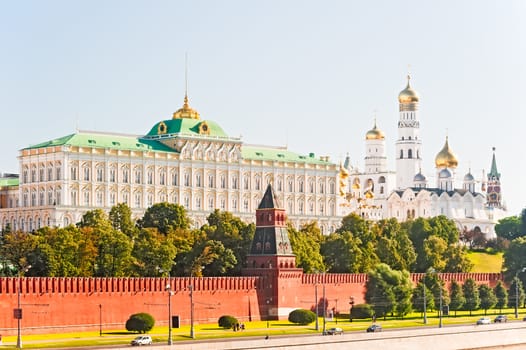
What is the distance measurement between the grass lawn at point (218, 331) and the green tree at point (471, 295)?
532cm

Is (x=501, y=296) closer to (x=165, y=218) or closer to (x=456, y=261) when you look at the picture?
(x=456, y=261)

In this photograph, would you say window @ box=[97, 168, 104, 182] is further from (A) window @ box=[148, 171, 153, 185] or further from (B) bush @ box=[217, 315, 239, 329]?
(B) bush @ box=[217, 315, 239, 329]

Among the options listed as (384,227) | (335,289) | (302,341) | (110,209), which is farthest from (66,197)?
(302,341)

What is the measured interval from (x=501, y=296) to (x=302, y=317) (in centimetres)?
2737

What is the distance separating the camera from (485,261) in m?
167

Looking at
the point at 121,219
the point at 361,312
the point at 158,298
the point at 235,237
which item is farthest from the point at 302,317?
the point at 121,219

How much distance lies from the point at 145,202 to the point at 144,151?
207 inches

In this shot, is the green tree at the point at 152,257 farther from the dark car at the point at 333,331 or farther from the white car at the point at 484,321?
the white car at the point at 484,321

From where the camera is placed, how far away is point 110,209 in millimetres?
148250

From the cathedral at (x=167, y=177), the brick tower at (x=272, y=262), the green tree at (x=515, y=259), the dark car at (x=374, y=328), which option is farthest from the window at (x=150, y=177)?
the dark car at (x=374, y=328)

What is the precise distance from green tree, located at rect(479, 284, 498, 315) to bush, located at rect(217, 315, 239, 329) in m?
30.0

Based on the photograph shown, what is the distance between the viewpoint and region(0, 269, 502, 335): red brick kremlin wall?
90688 mm

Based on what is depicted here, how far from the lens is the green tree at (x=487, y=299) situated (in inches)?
4803

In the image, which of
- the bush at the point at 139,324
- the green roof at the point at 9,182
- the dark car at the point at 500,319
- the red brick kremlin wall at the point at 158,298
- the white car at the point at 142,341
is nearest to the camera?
the white car at the point at 142,341
